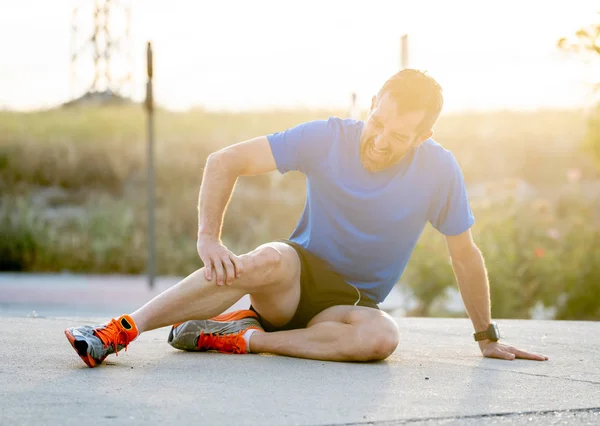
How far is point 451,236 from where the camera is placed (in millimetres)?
3885

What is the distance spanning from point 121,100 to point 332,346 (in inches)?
739

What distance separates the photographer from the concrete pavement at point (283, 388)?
275 centimetres

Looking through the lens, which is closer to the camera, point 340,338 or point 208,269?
point 208,269

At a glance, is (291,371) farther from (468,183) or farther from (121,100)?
(121,100)

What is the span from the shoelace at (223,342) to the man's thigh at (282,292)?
16 centimetres

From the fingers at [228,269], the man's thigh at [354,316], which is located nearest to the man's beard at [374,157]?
the man's thigh at [354,316]

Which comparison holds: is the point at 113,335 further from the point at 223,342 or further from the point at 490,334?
the point at 490,334

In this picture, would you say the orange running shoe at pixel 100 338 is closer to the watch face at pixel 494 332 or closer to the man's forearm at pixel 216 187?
the man's forearm at pixel 216 187

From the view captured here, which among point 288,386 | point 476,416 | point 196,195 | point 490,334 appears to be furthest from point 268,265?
point 196,195

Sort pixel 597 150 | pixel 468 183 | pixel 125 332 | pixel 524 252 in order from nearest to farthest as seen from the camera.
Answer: pixel 125 332, pixel 524 252, pixel 597 150, pixel 468 183

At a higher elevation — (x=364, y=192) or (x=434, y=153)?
(x=434, y=153)

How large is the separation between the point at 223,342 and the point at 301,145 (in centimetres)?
87

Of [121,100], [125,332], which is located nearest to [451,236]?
[125,332]

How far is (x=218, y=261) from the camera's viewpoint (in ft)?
11.7
